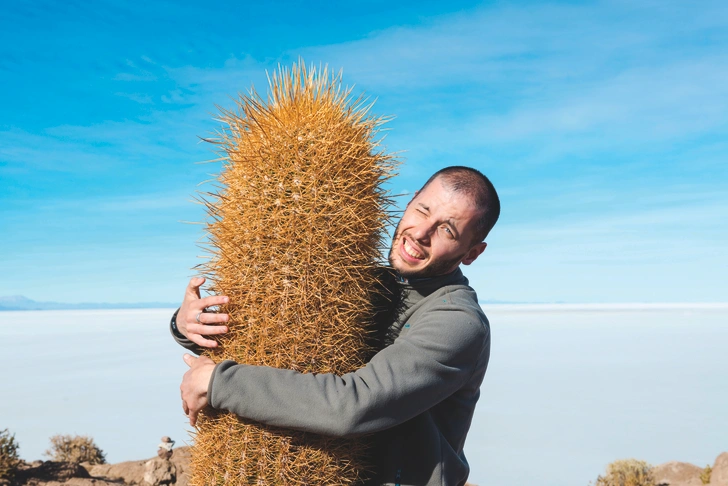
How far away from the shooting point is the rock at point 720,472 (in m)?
9.57

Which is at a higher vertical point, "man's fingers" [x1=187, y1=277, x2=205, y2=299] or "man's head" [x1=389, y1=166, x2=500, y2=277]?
"man's head" [x1=389, y1=166, x2=500, y2=277]

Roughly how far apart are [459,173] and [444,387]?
113 centimetres

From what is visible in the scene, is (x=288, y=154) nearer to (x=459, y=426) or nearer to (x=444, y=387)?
(x=444, y=387)

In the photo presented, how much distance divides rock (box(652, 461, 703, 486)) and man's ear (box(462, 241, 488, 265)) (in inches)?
396

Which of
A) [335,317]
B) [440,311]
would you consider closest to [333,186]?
[335,317]

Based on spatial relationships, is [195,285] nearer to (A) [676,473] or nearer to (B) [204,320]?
(B) [204,320]

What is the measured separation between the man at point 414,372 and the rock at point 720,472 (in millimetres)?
9087

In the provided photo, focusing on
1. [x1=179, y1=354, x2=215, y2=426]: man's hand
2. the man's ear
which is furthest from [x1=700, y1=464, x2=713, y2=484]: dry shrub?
[x1=179, y1=354, x2=215, y2=426]: man's hand

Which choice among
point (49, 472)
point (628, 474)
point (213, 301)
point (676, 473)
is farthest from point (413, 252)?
point (676, 473)

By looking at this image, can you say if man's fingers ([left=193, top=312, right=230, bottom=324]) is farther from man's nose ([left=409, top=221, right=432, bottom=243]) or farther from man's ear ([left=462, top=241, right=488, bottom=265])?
man's ear ([left=462, top=241, right=488, bottom=265])

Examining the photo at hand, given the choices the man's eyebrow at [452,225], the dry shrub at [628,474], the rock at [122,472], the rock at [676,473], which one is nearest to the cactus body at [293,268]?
the man's eyebrow at [452,225]

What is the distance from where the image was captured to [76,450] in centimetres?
987

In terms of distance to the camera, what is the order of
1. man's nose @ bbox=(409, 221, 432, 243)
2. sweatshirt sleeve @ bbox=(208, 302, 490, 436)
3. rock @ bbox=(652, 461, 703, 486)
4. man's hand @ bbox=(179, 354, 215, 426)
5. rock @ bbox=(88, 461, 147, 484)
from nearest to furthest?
sweatshirt sleeve @ bbox=(208, 302, 490, 436), man's hand @ bbox=(179, 354, 215, 426), man's nose @ bbox=(409, 221, 432, 243), rock @ bbox=(88, 461, 147, 484), rock @ bbox=(652, 461, 703, 486)

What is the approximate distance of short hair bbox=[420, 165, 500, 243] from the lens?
9.49 feet
